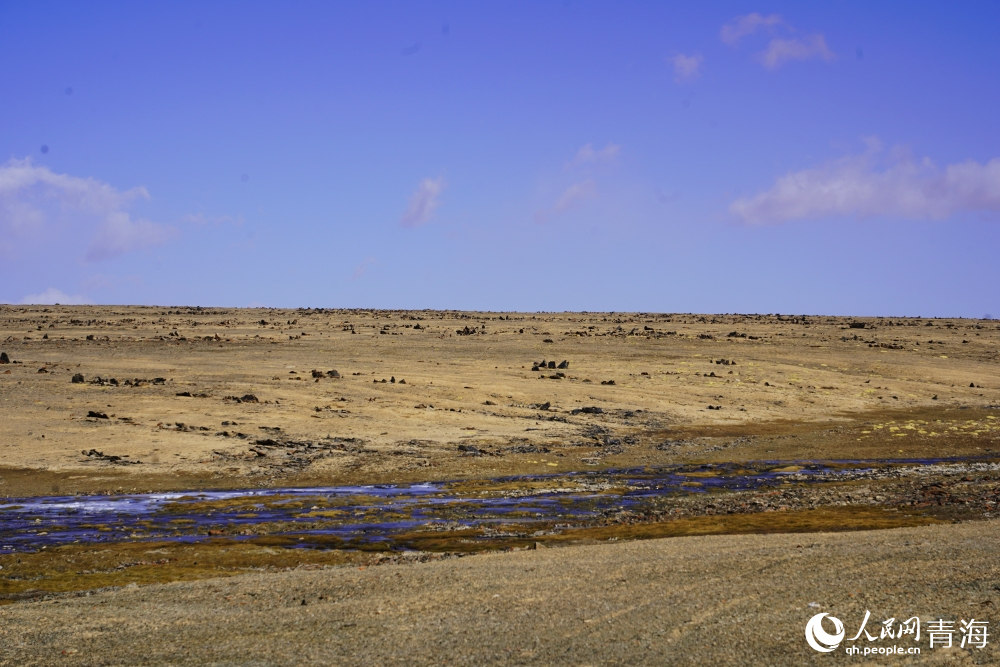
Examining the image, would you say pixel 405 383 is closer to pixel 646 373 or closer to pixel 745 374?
pixel 646 373

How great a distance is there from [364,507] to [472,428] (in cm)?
1061

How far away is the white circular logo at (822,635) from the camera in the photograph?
955cm

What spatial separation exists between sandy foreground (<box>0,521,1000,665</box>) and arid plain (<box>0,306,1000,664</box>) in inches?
6.5

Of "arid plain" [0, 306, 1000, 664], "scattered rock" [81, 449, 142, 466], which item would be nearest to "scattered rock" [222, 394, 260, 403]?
"arid plain" [0, 306, 1000, 664]

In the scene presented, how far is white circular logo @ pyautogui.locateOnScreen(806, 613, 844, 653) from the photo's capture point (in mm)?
9555

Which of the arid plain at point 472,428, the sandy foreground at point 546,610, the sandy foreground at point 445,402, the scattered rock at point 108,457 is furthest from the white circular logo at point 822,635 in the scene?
the scattered rock at point 108,457

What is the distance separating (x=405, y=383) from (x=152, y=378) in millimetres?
10339

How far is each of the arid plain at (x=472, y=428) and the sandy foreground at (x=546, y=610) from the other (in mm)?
165

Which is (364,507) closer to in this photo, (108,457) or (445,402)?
(108,457)

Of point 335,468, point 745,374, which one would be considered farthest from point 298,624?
point 745,374

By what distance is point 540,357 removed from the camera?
167ft

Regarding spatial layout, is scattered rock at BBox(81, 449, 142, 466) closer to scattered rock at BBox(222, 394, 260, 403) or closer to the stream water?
the stream water

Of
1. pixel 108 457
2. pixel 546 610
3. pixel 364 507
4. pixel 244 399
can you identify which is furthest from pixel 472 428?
pixel 546 610

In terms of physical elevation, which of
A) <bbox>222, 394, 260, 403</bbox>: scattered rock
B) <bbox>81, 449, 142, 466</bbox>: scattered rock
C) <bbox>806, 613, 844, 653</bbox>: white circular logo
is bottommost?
<bbox>806, 613, 844, 653</bbox>: white circular logo
